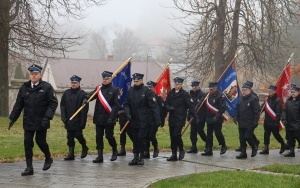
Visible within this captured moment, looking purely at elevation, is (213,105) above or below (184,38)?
below

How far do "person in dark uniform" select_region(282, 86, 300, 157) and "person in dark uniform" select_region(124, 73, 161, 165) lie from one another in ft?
14.2

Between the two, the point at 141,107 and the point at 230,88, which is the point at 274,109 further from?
the point at 141,107

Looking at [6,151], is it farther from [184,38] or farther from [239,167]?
[184,38]

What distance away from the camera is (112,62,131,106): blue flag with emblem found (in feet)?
46.1

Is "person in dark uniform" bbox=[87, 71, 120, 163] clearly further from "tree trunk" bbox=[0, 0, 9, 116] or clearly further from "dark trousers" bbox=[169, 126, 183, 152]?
"tree trunk" bbox=[0, 0, 9, 116]

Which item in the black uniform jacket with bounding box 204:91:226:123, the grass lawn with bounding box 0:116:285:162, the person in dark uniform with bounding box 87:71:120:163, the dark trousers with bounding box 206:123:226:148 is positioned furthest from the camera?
the dark trousers with bounding box 206:123:226:148

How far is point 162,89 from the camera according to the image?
1488cm

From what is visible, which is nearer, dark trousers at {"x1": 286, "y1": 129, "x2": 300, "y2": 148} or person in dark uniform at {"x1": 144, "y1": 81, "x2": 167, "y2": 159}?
person in dark uniform at {"x1": 144, "y1": 81, "x2": 167, "y2": 159}

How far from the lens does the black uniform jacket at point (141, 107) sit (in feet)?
40.0

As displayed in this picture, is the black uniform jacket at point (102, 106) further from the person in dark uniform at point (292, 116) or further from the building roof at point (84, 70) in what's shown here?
A: the building roof at point (84, 70)

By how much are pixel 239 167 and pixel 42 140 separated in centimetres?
441

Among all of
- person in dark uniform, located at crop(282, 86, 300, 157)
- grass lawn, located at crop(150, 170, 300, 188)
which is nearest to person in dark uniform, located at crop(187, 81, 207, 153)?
person in dark uniform, located at crop(282, 86, 300, 157)

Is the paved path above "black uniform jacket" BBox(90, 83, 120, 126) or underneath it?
underneath

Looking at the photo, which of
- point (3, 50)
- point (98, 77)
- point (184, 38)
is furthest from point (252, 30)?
point (98, 77)
